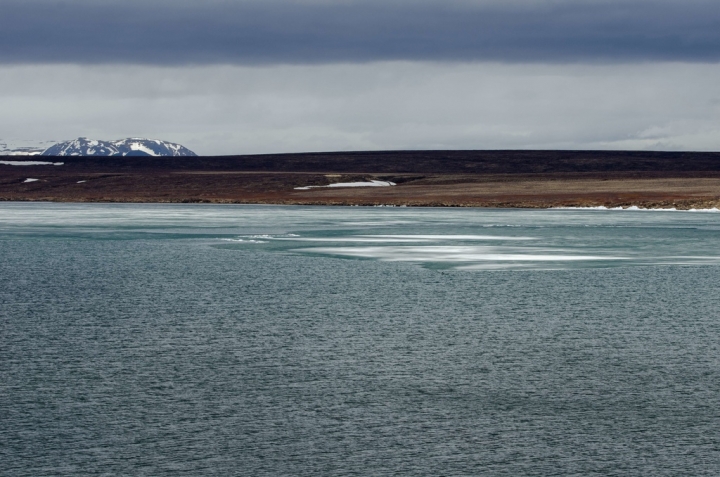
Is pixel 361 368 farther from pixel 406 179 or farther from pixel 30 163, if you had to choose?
pixel 30 163

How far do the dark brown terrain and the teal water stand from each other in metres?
50.3

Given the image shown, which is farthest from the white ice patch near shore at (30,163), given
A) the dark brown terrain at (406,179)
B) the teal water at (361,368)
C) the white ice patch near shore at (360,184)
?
the teal water at (361,368)

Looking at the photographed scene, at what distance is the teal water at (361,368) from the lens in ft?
29.6

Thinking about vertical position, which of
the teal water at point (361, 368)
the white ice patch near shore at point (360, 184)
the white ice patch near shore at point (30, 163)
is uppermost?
the white ice patch near shore at point (30, 163)

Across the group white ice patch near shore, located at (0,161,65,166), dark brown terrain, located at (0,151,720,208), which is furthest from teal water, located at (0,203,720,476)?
white ice patch near shore, located at (0,161,65,166)

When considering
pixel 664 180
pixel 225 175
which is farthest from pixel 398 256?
pixel 225 175

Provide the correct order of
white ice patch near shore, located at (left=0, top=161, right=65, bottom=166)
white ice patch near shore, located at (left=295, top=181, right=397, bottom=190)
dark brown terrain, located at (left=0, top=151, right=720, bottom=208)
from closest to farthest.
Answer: dark brown terrain, located at (left=0, top=151, right=720, bottom=208) < white ice patch near shore, located at (left=295, top=181, right=397, bottom=190) < white ice patch near shore, located at (left=0, top=161, right=65, bottom=166)

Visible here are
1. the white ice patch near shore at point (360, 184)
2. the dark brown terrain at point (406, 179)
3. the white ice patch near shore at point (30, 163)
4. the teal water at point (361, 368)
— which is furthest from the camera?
the white ice patch near shore at point (30, 163)

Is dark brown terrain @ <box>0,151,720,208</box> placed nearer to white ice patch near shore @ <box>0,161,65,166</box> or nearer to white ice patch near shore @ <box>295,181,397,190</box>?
white ice patch near shore @ <box>295,181,397,190</box>

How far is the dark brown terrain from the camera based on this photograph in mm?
83625

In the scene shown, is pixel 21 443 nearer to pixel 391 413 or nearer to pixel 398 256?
pixel 391 413

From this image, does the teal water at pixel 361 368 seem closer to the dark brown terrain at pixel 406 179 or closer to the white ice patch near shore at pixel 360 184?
the dark brown terrain at pixel 406 179

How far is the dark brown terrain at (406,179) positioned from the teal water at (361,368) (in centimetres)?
5029

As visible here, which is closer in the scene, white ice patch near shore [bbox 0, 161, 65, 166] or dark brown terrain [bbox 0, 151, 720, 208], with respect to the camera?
dark brown terrain [bbox 0, 151, 720, 208]
